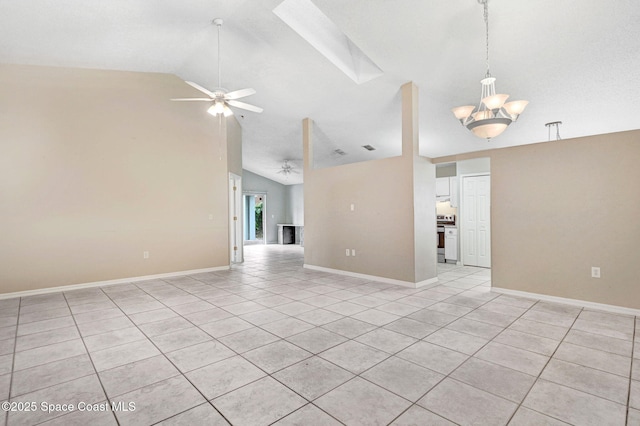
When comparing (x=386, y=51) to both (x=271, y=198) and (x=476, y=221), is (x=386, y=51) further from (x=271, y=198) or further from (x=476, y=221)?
(x=271, y=198)

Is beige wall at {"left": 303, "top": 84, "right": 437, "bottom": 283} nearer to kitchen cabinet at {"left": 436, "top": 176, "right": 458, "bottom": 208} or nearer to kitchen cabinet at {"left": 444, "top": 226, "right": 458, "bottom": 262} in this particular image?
kitchen cabinet at {"left": 444, "top": 226, "right": 458, "bottom": 262}

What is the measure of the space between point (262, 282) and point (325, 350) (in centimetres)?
285

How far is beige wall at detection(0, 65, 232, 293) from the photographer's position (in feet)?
14.3

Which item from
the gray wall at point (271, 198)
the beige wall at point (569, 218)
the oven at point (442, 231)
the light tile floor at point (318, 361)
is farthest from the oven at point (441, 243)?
the gray wall at point (271, 198)

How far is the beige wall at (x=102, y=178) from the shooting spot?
4.35 m

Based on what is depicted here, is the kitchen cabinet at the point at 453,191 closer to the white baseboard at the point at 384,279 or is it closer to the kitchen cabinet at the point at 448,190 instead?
the kitchen cabinet at the point at 448,190

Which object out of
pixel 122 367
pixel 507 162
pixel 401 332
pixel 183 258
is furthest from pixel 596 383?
pixel 183 258

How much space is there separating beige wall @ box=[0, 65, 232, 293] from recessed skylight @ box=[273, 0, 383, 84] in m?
2.95

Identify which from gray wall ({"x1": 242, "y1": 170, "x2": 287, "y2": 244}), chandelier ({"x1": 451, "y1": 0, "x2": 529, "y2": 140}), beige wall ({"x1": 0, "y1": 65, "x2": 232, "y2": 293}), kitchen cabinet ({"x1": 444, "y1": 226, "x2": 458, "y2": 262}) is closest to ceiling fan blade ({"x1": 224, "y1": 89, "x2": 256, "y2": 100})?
beige wall ({"x1": 0, "y1": 65, "x2": 232, "y2": 293})

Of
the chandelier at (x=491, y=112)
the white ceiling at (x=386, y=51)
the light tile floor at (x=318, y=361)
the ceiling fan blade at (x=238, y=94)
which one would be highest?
the white ceiling at (x=386, y=51)

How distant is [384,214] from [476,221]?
2448mm

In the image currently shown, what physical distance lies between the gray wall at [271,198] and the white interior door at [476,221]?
761cm

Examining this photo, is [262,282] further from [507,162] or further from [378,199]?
[507,162]

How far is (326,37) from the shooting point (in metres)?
4.35
